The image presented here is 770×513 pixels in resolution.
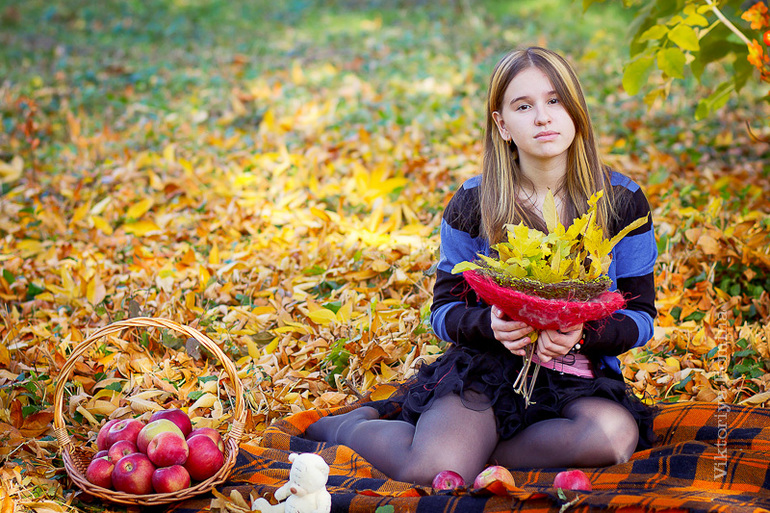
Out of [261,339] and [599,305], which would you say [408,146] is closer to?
[261,339]

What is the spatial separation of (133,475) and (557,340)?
1275mm

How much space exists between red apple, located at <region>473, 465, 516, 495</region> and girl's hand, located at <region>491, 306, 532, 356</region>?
0.35 meters

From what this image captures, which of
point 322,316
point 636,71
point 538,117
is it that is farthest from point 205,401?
point 636,71

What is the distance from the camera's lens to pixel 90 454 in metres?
2.30

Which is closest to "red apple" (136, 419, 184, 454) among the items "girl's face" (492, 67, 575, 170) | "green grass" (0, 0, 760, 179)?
"girl's face" (492, 67, 575, 170)

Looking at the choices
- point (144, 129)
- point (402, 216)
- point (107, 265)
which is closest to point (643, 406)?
point (402, 216)

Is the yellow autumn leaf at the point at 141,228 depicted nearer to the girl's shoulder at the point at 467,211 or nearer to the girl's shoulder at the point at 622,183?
the girl's shoulder at the point at 467,211

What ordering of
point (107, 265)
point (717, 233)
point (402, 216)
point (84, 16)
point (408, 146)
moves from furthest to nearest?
point (84, 16) → point (408, 146) → point (402, 216) → point (107, 265) → point (717, 233)

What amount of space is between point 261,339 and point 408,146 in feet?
8.63

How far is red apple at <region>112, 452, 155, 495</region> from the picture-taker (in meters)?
2.00

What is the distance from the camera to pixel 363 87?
23.0 feet

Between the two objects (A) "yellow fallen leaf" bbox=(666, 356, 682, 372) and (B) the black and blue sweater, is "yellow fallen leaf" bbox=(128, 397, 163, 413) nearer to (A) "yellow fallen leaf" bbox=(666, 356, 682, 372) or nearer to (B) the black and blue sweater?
(B) the black and blue sweater

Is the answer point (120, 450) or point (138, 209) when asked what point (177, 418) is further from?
point (138, 209)

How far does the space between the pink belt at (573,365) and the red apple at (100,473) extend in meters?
1.33
